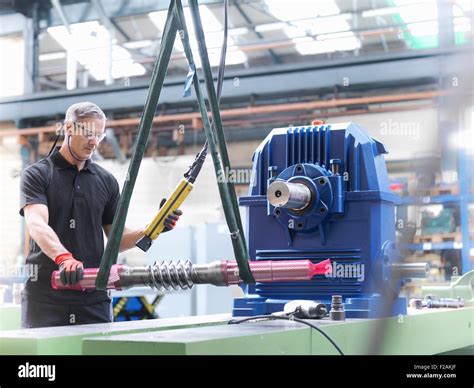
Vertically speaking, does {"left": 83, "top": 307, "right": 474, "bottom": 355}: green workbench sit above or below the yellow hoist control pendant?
below

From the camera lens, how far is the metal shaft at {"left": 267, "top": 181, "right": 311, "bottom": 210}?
1.60 meters

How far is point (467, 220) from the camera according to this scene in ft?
18.9

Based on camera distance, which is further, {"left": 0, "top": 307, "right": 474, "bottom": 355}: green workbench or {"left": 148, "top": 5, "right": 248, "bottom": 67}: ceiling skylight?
{"left": 148, "top": 5, "right": 248, "bottom": 67}: ceiling skylight

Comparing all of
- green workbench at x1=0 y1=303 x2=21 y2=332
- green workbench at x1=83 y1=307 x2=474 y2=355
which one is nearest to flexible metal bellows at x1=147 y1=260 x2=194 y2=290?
green workbench at x1=83 y1=307 x2=474 y2=355

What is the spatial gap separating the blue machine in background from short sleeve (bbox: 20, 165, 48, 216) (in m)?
0.73

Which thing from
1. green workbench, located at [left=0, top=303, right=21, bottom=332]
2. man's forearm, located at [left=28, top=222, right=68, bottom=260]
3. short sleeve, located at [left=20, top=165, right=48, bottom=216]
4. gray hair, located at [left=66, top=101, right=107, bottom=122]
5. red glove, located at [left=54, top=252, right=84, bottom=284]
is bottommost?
green workbench, located at [left=0, top=303, right=21, bottom=332]

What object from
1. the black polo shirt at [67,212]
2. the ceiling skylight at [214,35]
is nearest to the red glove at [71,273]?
the black polo shirt at [67,212]

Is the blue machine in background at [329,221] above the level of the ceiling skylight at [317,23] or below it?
below

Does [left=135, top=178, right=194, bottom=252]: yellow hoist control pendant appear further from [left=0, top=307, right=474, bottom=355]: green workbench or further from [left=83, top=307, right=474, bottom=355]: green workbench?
[left=83, top=307, right=474, bottom=355]: green workbench

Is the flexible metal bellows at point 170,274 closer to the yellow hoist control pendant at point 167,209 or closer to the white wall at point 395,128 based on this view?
the yellow hoist control pendant at point 167,209

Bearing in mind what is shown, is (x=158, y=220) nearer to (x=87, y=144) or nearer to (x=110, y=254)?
(x=110, y=254)

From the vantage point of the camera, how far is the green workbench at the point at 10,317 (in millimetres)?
3346

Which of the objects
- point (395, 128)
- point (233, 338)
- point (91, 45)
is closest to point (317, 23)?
point (395, 128)

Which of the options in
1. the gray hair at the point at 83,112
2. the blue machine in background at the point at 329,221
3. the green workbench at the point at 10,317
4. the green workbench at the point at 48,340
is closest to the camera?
the green workbench at the point at 48,340
